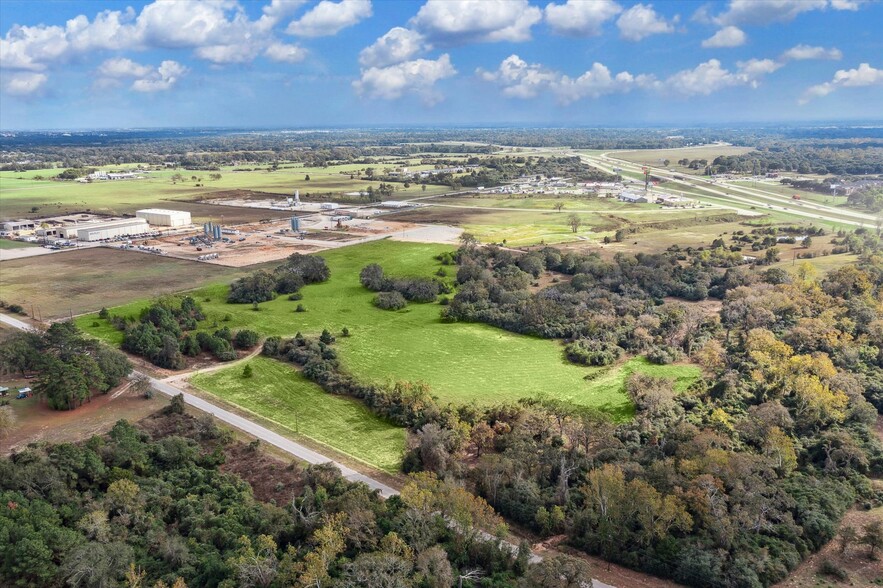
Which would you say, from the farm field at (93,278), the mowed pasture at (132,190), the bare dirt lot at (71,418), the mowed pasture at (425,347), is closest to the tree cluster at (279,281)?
the mowed pasture at (425,347)

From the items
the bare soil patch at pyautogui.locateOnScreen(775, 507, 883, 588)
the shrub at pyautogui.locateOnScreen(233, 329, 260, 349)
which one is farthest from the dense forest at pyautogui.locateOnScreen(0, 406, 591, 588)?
the shrub at pyautogui.locateOnScreen(233, 329, 260, 349)

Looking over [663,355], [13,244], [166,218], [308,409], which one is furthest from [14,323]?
[663,355]

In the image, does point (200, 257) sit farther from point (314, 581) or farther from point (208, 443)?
point (314, 581)

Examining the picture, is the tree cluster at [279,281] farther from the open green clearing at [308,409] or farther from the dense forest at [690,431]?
the open green clearing at [308,409]

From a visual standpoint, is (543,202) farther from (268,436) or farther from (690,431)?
(268,436)

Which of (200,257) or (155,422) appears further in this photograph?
(200,257)

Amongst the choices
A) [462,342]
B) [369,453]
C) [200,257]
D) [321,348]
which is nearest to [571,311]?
[462,342]
